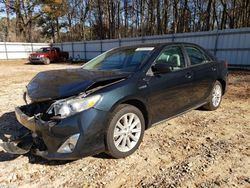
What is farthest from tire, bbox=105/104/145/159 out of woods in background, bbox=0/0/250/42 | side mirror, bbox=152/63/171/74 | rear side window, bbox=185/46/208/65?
woods in background, bbox=0/0/250/42

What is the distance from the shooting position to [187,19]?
2941 centimetres

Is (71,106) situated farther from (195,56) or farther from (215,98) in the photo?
(215,98)

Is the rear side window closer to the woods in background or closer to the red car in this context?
the red car

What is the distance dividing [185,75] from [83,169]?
231 cm

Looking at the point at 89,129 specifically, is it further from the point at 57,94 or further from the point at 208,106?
the point at 208,106

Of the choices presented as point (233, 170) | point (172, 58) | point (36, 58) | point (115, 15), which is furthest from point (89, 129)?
point (115, 15)

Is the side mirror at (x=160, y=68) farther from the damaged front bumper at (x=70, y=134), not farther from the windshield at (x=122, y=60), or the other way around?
the damaged front bumper at (x=70, y=134)

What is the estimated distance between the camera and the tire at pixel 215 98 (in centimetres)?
514

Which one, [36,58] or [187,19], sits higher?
[187,19]

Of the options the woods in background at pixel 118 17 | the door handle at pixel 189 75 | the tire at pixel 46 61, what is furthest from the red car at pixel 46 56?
the door handle at pixel 189 75

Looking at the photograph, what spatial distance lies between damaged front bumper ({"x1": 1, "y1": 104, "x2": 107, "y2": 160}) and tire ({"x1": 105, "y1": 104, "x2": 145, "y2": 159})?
0.46 feet

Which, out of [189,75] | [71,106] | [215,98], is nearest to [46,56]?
[215,98]

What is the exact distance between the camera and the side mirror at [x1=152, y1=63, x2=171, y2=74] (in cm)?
360

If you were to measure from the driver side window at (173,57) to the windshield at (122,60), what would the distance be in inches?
9.0
